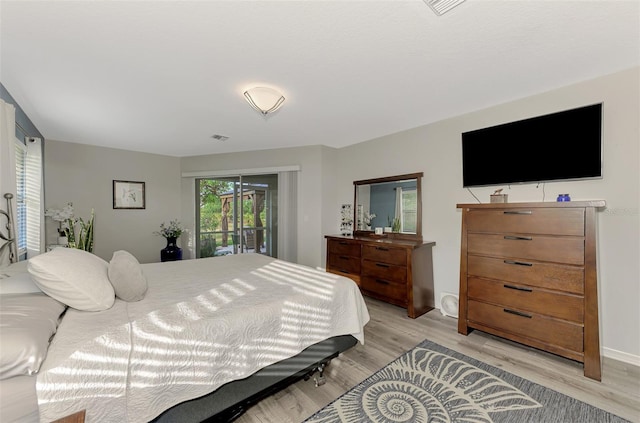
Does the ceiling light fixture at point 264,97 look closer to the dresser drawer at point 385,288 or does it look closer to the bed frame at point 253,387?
the bed frame at point 253,387

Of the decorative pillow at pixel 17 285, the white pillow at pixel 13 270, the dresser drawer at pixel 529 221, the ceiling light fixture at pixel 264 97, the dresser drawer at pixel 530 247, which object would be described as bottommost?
the decorative pillow at pixel 17 285

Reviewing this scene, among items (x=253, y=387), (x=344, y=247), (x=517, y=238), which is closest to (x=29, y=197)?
(x=253, y=387)

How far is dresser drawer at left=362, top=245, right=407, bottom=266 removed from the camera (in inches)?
122

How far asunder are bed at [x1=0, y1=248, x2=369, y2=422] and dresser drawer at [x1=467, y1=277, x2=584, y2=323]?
127cm

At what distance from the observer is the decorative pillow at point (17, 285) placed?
145 centimetres

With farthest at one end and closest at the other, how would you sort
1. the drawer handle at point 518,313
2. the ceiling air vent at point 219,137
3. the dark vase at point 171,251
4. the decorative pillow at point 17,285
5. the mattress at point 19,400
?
1. the dark vase at point 171,251
2. the ceiling air vent at point 219,137
3. the drawer handle at point 518,313
4. the decorative pillow at point 17,285
5. the mattress at point 19,400

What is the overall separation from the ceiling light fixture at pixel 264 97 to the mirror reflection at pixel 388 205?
2.02 m

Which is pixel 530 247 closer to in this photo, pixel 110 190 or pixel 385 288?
pixel 385 288

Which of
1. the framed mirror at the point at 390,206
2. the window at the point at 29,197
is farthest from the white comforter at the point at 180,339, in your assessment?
the window at the point at 29,197

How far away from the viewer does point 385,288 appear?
329 centimetres

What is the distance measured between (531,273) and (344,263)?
2.17 meters

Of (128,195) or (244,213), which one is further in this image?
(244,213)

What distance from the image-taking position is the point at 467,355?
2.26 m

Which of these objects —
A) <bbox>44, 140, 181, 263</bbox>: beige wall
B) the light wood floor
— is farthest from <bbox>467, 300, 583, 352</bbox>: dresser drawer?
<bbox>44, 140, 181, 263</bbox>: beige wall
